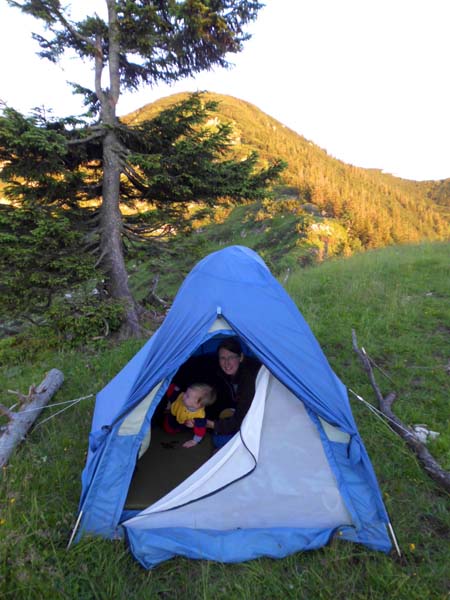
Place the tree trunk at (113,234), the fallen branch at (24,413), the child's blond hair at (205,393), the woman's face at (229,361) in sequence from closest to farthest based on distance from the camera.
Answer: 1. the fallen branch at (24,413)
2. the child's blond hair at (205,393)
3. the woman's face at (229,361)
4. the tree trunk at (113,234)

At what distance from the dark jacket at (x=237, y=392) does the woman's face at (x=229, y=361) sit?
0.22 feet

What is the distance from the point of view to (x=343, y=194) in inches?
664

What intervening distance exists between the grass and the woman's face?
144 centimetres

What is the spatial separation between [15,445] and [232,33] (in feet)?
21.9

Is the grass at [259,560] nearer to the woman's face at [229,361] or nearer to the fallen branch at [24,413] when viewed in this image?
the fallen branch at [24,413]

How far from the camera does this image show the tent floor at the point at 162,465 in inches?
118

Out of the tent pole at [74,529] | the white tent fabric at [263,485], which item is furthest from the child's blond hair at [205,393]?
the tent pole at [74,529]

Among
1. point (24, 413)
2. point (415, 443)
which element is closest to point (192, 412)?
point (24, 413)

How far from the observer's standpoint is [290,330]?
2.98 m

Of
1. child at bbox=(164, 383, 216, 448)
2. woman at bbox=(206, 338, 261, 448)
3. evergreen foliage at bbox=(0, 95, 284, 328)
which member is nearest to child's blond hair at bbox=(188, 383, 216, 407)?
child at bbox=(164, 383, 216, 448)

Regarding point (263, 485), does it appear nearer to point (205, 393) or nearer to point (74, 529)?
point (205, 393)

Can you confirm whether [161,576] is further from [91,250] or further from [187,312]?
[91,250]

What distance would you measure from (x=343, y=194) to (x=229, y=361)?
49.8ft

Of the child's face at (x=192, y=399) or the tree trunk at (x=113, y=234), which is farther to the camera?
the tree trunk at (x=113, y=234)
